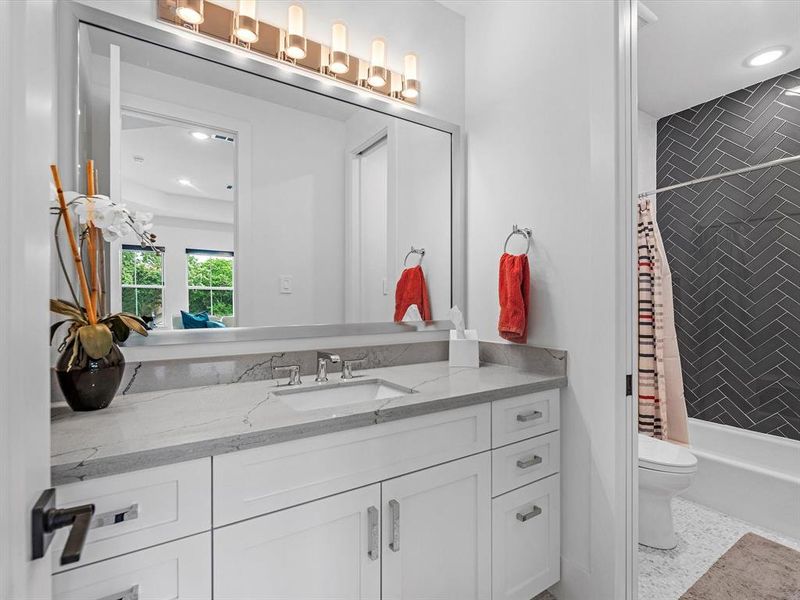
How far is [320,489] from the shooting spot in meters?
1.09

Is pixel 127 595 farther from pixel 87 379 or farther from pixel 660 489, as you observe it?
pixel 660 489

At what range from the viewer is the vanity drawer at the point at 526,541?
1.46m

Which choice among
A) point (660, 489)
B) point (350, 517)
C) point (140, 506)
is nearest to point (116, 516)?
point (140, 506)

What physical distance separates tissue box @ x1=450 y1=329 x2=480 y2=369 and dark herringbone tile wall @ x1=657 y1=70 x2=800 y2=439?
210 centimetres

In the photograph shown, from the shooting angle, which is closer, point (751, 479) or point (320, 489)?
point (320, 489)

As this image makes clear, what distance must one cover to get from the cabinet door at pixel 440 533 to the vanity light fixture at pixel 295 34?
159 cm

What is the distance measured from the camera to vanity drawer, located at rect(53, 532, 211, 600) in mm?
810

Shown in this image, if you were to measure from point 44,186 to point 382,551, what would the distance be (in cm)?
113

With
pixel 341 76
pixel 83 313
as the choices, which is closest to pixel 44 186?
pixel 83 313

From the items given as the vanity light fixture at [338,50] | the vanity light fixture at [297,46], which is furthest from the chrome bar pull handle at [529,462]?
the vanity light fixture at [338,50]

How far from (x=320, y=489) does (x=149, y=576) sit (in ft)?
1.27

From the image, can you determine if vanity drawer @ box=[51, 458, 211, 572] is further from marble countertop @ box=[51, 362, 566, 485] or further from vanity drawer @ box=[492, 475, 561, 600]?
vanity drawer @ box=[492, 475, 561, 600]

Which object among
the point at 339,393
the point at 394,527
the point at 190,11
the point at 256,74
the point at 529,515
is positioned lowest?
the point at 529,515

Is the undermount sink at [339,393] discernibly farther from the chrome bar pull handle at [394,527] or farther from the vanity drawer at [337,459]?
the chrome bar pull handle at [394,527]
